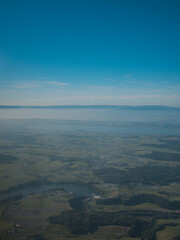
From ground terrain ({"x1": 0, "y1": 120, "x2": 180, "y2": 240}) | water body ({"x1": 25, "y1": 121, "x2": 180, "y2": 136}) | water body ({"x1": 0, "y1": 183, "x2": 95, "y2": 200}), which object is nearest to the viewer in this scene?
ground terrain ({"x1": 0, "y1": 120, "x2": 180, "y2": 240})

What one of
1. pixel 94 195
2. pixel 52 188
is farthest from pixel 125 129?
pixel 94 195

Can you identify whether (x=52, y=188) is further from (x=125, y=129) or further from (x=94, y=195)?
(x=125, y=129)

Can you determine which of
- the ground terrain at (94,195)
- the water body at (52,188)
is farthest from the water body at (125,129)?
the water body at (52,188)

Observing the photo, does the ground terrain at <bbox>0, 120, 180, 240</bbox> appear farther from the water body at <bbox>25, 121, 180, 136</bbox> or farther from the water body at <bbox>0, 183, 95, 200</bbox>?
the water body at <bbox>25, 121, 180, 136</bbox>

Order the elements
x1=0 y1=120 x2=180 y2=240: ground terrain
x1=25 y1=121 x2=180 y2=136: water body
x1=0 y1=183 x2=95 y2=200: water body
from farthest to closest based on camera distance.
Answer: x1=25 y1=121 x2=180 y2=136: water body
x1=0 y1=183 x2=95 y2=200: water body
x1=0 y1=120 x2=180 y2=240: ground terrain

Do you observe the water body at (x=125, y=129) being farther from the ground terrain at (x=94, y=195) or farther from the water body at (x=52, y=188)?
the water body at (x=52, y=188)

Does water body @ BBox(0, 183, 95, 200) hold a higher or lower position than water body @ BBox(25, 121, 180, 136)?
lower

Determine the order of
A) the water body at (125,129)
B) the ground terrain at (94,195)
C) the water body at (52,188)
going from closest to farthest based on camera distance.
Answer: the ground terrain at (94,195)
the water body at (52,188)
the water body at (125,129)

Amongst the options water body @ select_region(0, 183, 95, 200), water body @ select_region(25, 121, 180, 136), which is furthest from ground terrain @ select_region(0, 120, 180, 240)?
water body @ select_region(25, 121, 180, 136)

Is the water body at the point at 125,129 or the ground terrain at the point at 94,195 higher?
the water body at the point at 125,129

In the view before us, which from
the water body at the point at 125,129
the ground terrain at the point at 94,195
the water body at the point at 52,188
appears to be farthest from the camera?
the water body at the point at 125,129
